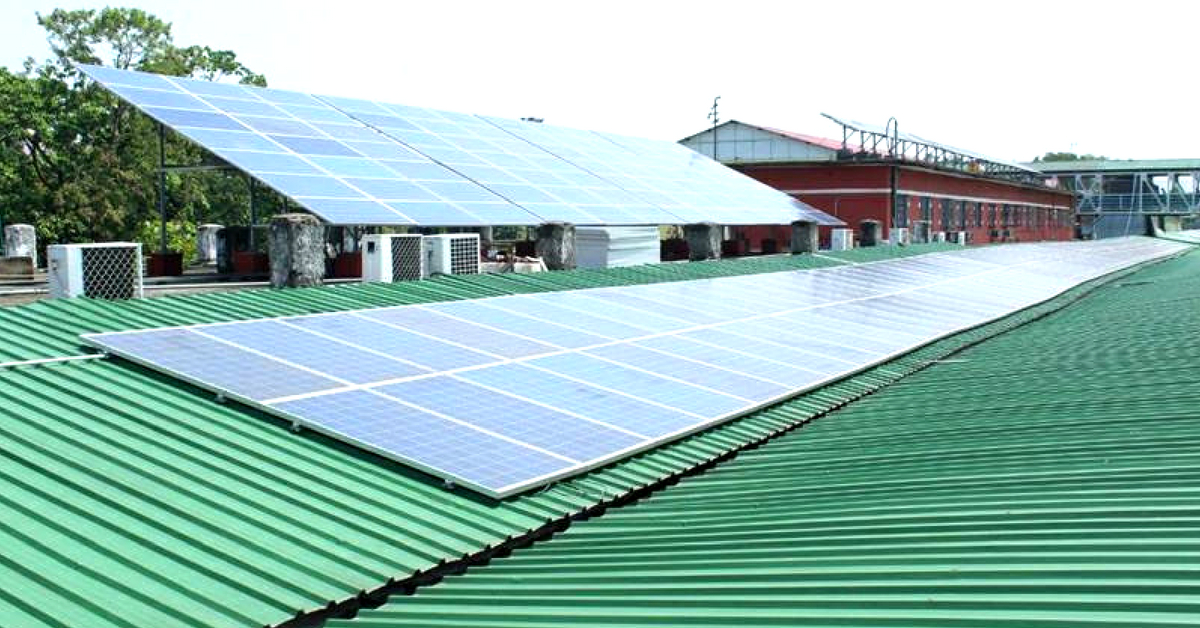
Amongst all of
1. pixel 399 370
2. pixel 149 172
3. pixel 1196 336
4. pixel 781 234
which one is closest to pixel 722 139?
pixel 781 234

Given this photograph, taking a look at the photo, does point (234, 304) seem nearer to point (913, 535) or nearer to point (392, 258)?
point (392, 258)

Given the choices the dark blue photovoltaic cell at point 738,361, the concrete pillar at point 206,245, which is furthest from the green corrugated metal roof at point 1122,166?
the dark blue photovoltaic cell at point 738,361

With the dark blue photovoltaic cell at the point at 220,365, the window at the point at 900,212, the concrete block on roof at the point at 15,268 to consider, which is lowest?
the dark blue photovoltaic cell at the point at 220,365

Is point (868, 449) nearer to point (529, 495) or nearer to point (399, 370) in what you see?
point (529, 495)

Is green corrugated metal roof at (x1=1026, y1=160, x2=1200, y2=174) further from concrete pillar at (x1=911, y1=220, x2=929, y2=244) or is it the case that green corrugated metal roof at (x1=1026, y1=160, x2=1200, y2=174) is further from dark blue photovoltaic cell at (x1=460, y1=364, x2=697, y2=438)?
dark blue photovoltaic cell at (x1=460, y1=364, x2=697, y2=438)

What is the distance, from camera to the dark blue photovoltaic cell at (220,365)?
12000mm

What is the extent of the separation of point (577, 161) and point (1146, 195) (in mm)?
115239

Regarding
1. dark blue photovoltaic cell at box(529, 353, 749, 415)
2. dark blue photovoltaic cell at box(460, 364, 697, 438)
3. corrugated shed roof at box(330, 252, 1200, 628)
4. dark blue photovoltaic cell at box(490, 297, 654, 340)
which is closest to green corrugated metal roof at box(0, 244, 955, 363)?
dark blue photovoltaic cell at box(490, 297, 654, 340)

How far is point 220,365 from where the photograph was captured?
1253cm

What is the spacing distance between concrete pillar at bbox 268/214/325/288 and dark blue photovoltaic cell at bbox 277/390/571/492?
36.7ft

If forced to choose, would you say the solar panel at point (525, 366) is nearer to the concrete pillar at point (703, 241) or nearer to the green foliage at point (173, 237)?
the concrete pillar at point (703, 241)

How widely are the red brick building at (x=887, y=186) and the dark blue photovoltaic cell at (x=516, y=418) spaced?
4726 cm

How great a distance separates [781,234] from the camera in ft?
220

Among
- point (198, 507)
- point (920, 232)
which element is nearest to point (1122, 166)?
point (920, 232)
